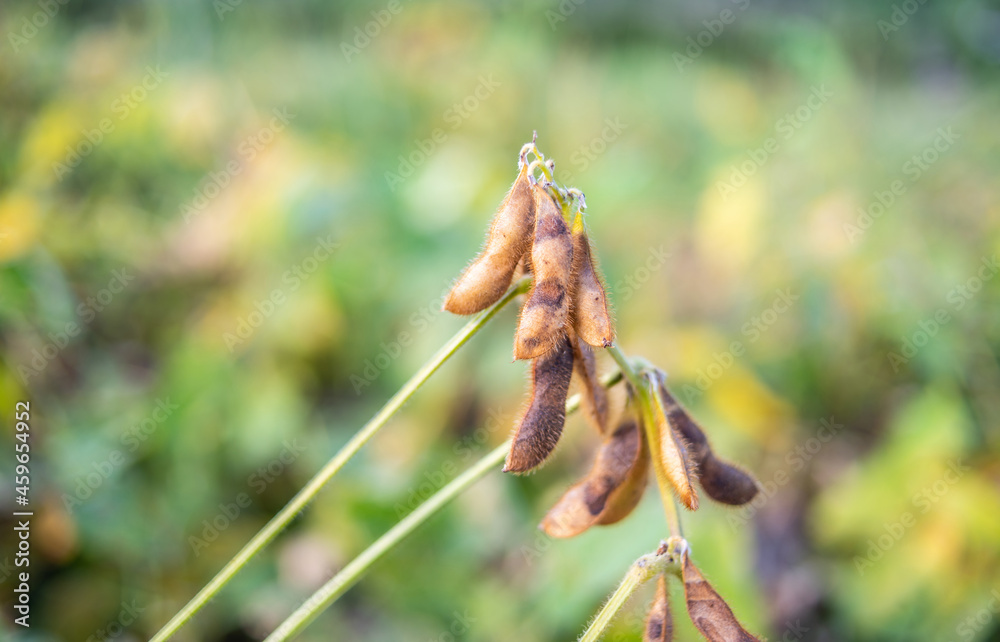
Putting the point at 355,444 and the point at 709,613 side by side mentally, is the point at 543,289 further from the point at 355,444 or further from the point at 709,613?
the point at 709,613

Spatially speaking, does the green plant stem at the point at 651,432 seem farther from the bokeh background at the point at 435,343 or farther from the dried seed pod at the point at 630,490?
the bokeh background at the point at 435,343

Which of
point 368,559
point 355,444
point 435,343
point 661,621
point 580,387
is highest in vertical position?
point 580,387

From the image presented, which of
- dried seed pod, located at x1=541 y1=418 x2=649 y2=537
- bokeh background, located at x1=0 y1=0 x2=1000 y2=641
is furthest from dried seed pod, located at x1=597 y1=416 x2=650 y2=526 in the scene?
bokeh background, located at x1=0 y1=0 x2=1000 y2=641

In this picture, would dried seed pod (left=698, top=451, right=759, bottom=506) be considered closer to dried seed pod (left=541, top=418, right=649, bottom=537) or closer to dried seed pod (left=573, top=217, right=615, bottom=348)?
dried seed pod (left=541, top=418, right=649, bottom=537)

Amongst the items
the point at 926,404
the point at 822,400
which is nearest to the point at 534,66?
the point at 822,400

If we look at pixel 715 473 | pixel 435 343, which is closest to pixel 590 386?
pixel 715 473

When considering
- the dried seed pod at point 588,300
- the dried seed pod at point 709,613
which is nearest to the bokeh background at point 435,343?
the dried seed pod at point 709,613
